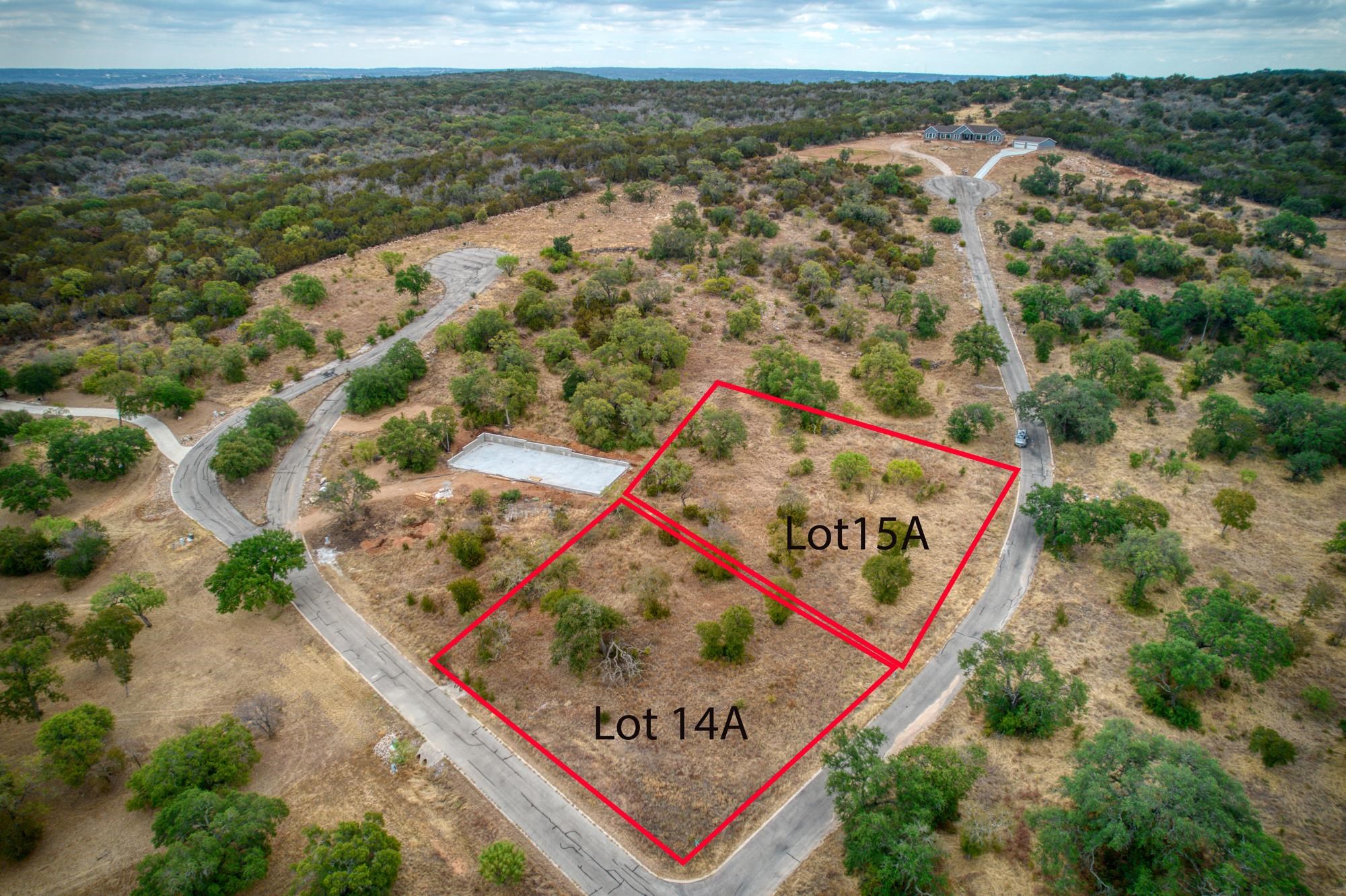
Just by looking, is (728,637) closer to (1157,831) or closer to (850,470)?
(850,470)

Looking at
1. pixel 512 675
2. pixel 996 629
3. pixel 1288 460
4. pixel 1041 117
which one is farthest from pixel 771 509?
pixel 1041 117

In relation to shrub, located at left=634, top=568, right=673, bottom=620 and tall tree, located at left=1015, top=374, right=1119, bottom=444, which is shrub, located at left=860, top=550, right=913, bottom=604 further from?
tall tree, located at left=1015, top=374, right=1119, bottom=444

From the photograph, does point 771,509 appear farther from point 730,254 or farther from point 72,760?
point 730,254

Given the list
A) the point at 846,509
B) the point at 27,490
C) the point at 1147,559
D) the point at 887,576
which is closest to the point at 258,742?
the point at 27,490

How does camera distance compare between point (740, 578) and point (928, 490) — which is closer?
point (740, 578)

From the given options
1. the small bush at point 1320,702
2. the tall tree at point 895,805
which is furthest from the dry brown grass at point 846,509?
the small bush at point 1320,702
